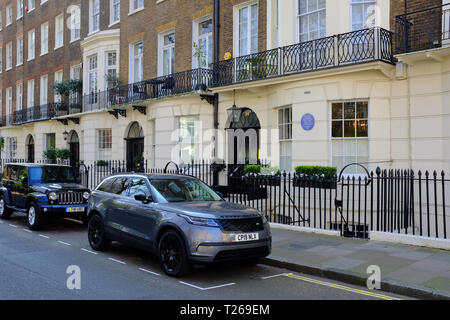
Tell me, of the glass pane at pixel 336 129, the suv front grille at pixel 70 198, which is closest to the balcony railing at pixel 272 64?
the glass pane at pixel 336 129

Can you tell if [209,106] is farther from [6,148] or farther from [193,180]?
[6,148]

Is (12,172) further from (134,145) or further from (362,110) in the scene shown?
(362,110)

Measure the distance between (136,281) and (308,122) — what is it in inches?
301

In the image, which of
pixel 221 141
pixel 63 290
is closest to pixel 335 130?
pixel 221 141

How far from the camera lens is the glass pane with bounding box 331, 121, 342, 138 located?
12.2m

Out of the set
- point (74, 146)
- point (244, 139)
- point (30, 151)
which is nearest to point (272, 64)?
point (244, 139)

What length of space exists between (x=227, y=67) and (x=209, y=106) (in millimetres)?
1791

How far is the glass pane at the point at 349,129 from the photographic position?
39.6ft

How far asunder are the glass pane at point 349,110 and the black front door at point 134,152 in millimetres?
10263

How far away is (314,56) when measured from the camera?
41.2 ft

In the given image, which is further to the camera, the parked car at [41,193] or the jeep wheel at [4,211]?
the jeep wheel at [4,211]

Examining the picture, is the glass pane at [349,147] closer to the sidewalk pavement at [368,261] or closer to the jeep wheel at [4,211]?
the sidewalk pavement at [368,261]

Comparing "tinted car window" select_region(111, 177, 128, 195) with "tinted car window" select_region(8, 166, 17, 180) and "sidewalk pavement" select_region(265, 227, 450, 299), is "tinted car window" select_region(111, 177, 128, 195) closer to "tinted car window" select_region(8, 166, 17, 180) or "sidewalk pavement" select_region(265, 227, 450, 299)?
"sidewalk pavement" select_region(265, 227, 450, 299)

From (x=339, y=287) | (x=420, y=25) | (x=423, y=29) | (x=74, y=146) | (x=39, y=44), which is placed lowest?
(x=339, y=287)
